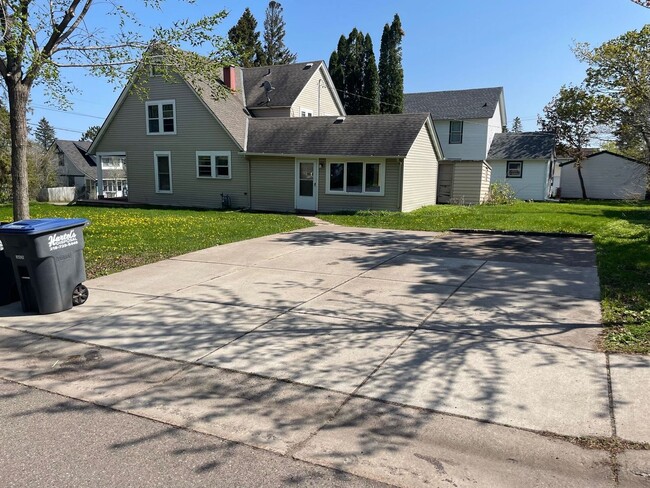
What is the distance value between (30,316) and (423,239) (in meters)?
9.34

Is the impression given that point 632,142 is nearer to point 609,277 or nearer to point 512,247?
point 512,247

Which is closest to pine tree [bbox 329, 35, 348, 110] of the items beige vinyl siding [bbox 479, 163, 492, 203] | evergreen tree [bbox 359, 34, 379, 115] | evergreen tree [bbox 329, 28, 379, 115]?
evergreen tree [bbox 329, 28, 379, 115]

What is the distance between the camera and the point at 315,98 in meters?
27.3

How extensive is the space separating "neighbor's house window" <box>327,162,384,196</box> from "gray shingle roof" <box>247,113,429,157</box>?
2.50ft

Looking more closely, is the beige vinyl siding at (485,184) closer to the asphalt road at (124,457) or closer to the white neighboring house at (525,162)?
the white neighboring house at (525,162)

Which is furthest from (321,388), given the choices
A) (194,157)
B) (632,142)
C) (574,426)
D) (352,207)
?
(632,142)

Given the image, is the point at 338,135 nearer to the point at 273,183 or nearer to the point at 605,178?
the point at 273,183

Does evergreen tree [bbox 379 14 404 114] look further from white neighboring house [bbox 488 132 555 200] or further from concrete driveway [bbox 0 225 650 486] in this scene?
concrete driveway [bbox 0 225 650 486]

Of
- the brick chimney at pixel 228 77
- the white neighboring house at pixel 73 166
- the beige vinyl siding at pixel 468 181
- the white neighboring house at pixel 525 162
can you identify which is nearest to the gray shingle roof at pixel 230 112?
the brick chimney at pixel 228 77

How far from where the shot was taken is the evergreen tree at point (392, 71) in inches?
1382

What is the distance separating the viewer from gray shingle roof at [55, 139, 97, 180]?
53375 mm

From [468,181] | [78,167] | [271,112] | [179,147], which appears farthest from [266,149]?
[78,167]

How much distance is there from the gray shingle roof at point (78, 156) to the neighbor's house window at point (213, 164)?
117ft

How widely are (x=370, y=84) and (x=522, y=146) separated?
11765mm
